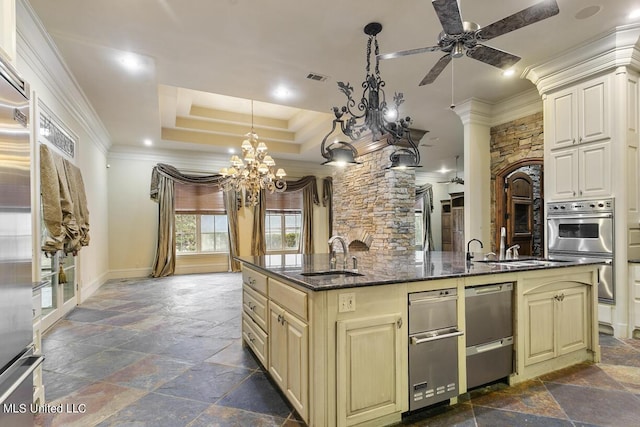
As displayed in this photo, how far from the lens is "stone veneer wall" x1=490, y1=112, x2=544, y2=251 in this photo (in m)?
4.51

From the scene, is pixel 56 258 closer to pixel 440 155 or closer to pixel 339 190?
pixel 339 190

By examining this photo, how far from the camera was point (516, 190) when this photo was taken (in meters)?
5.05

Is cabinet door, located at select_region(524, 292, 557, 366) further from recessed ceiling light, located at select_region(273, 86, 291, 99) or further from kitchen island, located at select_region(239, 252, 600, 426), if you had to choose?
recessed ceiling light, located at select_region(273, 86, 291, 99)

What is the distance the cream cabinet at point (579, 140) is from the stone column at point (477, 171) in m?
1.05

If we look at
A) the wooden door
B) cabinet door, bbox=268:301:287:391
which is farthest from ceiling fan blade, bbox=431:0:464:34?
the wooden door

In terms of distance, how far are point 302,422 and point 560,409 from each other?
169 centimetres

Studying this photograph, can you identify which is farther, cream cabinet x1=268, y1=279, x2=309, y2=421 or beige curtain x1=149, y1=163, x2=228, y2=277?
beige curtain x1=149, y1=163, x2=228, y2=277

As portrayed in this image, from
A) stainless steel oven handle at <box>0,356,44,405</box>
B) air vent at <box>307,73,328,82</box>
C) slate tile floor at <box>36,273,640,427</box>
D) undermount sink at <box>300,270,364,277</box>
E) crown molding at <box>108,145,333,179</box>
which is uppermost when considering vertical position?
air vent at <box>307,73,328,82</box>

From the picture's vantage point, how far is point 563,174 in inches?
148

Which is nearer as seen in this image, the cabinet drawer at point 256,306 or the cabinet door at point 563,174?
the cabinet drawer at point 256,306

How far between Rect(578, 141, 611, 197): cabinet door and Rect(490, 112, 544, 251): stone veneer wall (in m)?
0.87

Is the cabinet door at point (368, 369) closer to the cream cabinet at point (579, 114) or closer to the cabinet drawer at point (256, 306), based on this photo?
the cabinet drawer at point (256, 306)

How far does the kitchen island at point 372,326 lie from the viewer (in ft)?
5.80

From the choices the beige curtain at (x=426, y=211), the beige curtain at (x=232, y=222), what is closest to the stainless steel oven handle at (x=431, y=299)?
the beige curtain at (x=232, y=222)
